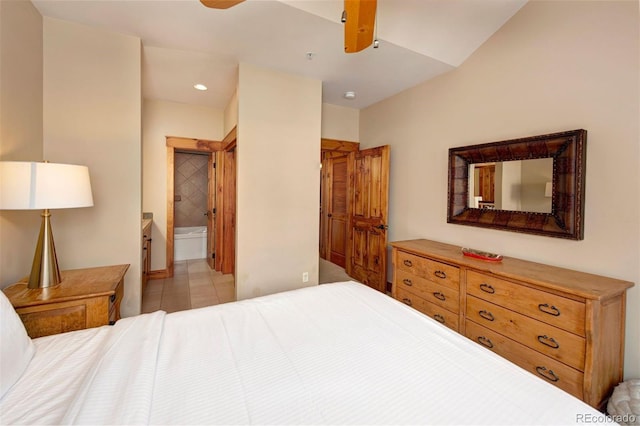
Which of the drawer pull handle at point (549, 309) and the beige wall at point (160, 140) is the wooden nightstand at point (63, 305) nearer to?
the beige wall at point (160, 140)

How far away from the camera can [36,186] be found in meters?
1.46

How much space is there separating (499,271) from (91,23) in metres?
3.65

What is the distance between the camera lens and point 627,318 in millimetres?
1708

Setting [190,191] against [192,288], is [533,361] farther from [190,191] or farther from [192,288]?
[190,191]

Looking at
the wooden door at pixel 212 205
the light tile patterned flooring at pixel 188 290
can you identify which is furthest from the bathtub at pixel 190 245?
the light tile patterned flooring at pixel 188 290

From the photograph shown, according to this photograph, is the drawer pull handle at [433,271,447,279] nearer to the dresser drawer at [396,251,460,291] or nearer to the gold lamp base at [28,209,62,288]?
the dresser drawer at [396,251,460,291]

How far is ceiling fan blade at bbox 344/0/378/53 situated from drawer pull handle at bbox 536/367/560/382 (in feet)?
7.30

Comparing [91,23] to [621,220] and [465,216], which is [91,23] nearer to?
[465,216]

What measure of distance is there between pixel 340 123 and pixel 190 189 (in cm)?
372

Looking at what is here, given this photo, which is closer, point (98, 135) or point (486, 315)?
point (486, 315)

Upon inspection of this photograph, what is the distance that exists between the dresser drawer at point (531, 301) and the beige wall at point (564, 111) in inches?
19.7

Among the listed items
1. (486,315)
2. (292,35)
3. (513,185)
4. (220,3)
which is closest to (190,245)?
(292,35)

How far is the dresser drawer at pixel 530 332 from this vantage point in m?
1.57

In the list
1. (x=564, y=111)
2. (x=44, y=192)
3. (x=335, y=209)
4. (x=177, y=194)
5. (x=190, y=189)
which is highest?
(x=564, y=111)
